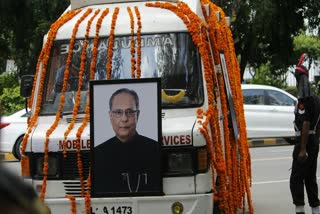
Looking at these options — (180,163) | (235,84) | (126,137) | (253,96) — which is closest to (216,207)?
(180,163)

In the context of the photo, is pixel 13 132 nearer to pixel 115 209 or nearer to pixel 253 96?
pixel 253 96

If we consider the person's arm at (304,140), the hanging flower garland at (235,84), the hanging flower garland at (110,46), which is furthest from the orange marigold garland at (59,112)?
the person's arm at (304,140)

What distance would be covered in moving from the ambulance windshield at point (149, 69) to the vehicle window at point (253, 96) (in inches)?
448

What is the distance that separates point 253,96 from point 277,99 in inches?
26.6

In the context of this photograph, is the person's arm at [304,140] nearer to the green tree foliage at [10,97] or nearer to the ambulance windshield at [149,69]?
the ambulance windshield at [149,69]

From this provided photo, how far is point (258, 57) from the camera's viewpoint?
2958 cm

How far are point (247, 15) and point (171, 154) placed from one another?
1943 cm

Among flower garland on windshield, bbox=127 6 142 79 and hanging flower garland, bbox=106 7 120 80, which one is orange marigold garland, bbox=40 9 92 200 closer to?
hanging flower garland, bbox=106 7 120 80

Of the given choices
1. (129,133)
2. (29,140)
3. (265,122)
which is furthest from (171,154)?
(265,122)

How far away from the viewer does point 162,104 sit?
6.00m

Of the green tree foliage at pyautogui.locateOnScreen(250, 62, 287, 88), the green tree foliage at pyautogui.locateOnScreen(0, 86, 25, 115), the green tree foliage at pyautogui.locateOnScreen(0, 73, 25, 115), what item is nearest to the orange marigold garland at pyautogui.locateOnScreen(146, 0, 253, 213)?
the green tree foliage at pyautogui.locateOnScreen(0, 73, 25, 115)

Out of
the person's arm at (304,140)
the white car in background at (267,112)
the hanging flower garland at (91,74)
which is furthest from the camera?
the white car in background at (267,112)

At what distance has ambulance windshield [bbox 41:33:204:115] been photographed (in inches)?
239

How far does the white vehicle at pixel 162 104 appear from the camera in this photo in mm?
5500
